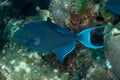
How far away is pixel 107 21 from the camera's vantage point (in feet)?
12.3

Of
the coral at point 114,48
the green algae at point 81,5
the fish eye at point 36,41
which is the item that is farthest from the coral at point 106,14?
the fish eye at point 36,41

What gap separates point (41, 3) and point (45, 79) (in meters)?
2.21

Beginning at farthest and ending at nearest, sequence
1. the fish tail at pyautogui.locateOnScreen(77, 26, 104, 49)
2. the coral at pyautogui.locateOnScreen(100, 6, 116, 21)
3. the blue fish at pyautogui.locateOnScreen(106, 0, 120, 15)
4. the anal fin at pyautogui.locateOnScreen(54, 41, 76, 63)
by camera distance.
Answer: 1. the coral at pyautogui.locateOnScreen(100, 6, 116, 21)
2. the blue fish at pyautogui.locateOnScreen(106, 0, 120, 15)
3. the anal fin at pyautogui.locateOnScreen(54, 41, 76, 63)
4. the fish tail at pyautogui.locateOnScreen(77, 26, 104, 49)

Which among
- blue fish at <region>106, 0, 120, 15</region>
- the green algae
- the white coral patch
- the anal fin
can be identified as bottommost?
the white coral patch

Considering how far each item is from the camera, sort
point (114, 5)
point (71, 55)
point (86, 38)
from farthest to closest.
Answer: point (71, 55) → point (114, 5) → point (86, 38)

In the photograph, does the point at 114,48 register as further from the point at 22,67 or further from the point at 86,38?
the point at 22,67

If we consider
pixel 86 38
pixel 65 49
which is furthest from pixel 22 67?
pixel 86 38

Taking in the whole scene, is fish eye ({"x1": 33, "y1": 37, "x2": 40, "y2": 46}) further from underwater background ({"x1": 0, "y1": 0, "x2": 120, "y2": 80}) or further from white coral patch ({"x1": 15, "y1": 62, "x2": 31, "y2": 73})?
white coral patch ({"x1": 15, "y1": 62, "x2": 31, "y2": 73})

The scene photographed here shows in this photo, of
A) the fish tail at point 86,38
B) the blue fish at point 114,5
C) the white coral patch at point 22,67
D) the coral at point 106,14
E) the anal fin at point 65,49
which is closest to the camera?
the fish tail at point 86,38

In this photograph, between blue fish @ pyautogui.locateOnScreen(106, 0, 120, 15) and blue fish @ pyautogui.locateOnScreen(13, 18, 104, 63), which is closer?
blue fish @ pyautogui.locateOnScreen(13, 18, 104, 63)

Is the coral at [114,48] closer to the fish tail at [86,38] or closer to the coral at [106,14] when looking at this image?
the fish tail at [86,38]

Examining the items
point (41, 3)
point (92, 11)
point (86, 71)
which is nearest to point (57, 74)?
point (86, 71)

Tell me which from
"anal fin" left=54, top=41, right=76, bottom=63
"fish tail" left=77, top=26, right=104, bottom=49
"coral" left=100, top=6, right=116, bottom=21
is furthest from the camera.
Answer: "coral" left=100, top=6, right=116, bottom=21

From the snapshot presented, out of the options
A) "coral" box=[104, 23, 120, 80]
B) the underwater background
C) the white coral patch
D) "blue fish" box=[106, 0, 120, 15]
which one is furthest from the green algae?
the white coral patch
